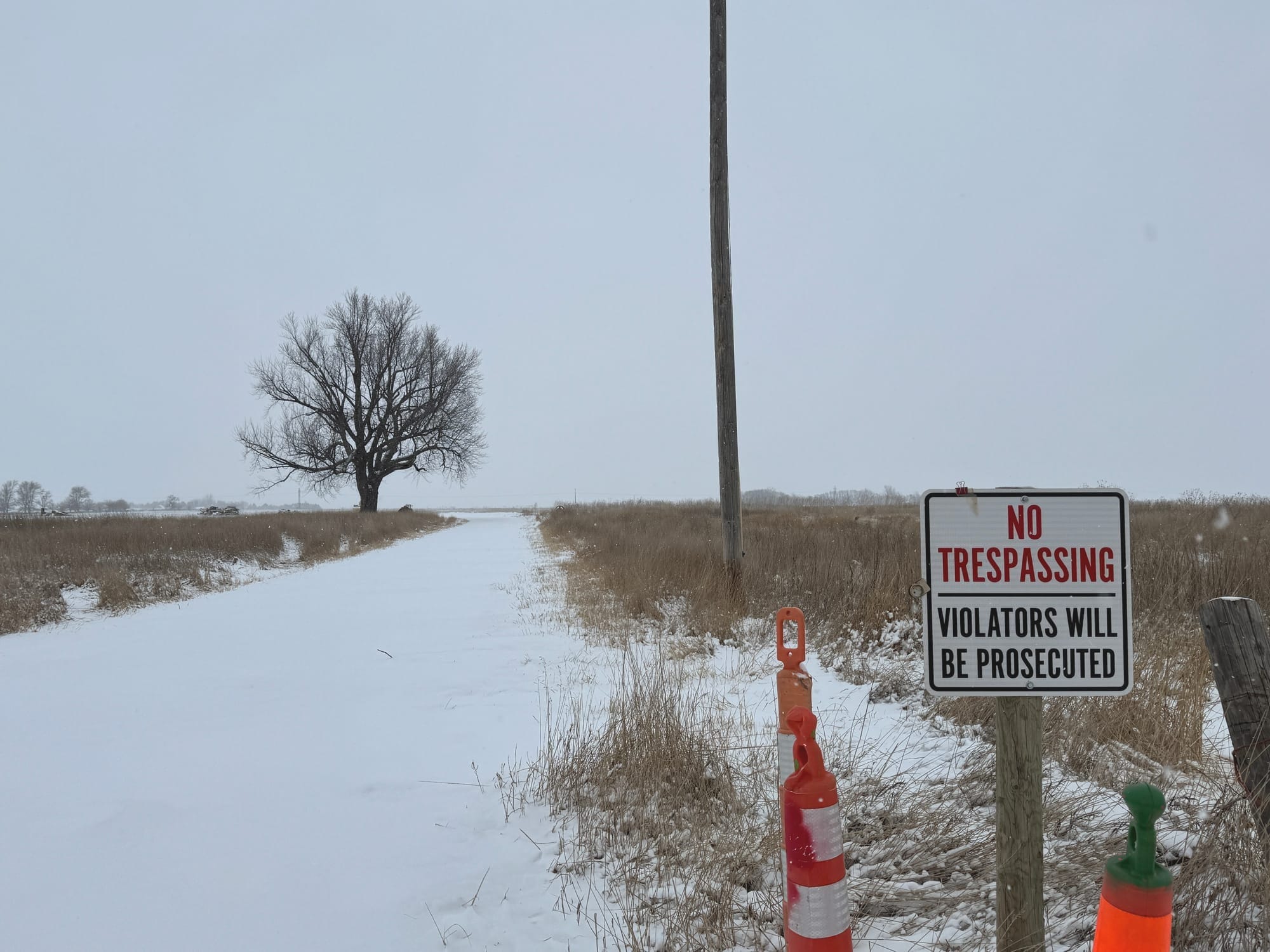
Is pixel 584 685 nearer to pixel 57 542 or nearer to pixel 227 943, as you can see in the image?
pixel 227 943

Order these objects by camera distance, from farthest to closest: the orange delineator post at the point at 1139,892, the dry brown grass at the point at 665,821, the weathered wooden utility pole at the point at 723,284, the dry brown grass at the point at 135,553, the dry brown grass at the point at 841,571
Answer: the dry brown grass at the point at 135,553, the weathered wooden utility pole at the point at 723,284, the dry brown grass at the point at 841,571, the dry brown grass at the point at 665,821, the orange delineator post at the point at 1139,892

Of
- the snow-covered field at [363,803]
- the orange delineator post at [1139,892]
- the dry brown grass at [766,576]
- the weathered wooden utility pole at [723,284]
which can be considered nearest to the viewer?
the orange delineator post at [1139,892]

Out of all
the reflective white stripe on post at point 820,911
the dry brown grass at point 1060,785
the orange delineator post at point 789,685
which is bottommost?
the dry brown grass at point 1060,785

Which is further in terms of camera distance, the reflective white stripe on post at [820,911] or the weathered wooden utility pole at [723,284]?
the weathered wooden utility pole at [723,284]

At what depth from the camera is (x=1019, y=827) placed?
1.55m

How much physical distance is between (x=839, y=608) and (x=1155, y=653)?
8.68 ft

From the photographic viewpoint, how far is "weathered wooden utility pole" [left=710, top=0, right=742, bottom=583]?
733cm

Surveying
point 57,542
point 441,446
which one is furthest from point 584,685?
point 441,446

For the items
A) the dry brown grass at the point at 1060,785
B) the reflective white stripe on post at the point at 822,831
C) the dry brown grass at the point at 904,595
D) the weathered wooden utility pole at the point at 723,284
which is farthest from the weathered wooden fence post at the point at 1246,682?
the weathered wooden utility pole at the point at 723,284

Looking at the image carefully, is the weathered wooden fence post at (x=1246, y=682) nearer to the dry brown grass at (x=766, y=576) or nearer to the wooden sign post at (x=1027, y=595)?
the wooden sign post at (x=1027, y=595)

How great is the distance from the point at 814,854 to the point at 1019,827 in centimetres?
57

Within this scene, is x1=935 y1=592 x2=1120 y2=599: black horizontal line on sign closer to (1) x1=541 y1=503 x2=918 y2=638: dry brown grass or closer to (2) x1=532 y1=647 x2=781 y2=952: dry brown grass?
(2) x1=532 y1=647 x2=781 y2=952: dry brown grass

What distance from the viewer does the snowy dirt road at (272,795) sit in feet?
7.39

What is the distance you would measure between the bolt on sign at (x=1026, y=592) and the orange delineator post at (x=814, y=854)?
33cm
